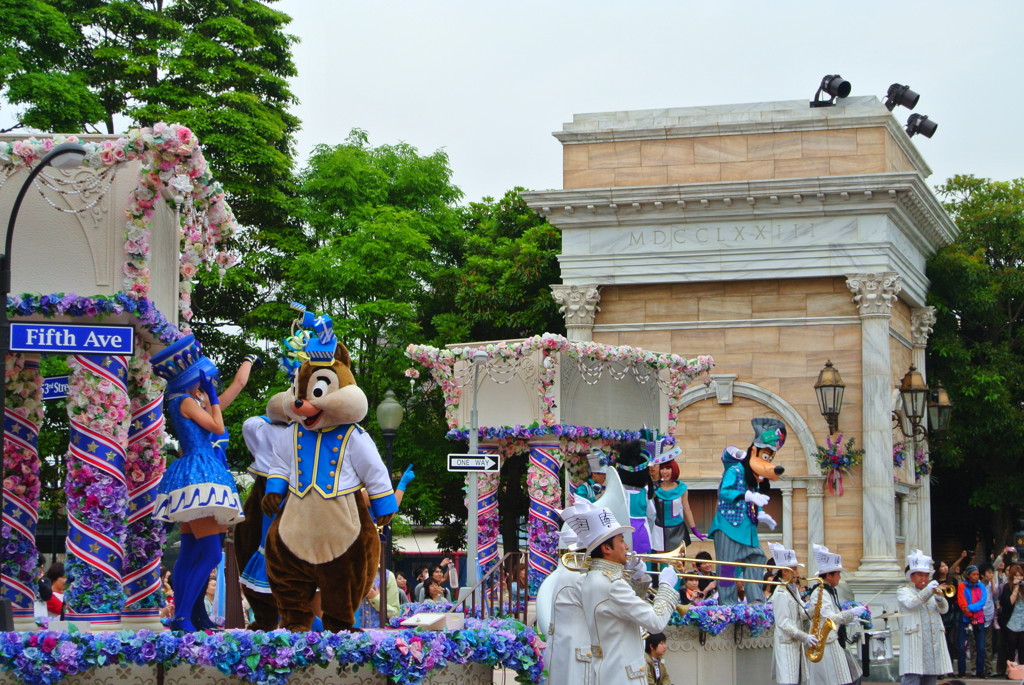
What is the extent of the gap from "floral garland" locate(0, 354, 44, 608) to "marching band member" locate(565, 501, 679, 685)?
6.09 meters

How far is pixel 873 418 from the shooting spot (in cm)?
2973

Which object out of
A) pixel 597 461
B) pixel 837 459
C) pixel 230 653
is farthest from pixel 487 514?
pixel 230 653

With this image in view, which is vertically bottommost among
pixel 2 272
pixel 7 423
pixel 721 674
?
pixel 721 674

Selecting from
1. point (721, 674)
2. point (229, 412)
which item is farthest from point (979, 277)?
point (721, 674)

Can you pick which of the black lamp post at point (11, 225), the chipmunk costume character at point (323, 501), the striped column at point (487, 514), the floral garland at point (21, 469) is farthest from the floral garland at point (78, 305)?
the striped column at point (487, 514)

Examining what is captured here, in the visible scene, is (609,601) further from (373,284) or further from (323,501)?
(373,284)

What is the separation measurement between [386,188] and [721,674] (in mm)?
24608

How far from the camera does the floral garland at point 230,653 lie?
10.3m

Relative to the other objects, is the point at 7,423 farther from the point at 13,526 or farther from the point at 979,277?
the point at 979,277

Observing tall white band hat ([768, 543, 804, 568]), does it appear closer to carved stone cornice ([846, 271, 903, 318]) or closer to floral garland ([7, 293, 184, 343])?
floral garland ([7, 293, 184, 343])

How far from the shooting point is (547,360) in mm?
22953

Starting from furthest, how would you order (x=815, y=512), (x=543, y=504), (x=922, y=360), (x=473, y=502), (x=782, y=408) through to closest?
(x=922, y=360) → (x=782, y=408) → (x=815, y=512) → (x=543, y=504) → (x=473, y=502)

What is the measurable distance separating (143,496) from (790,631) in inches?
253

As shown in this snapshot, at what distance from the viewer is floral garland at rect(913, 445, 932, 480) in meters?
32.8
